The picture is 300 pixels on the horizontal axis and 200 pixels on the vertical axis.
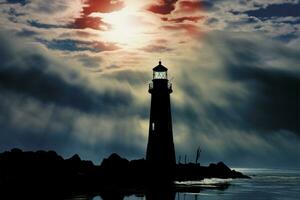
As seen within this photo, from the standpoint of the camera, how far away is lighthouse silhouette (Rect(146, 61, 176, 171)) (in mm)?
53125

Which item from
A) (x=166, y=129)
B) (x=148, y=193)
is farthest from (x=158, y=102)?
(x=148, y=193)

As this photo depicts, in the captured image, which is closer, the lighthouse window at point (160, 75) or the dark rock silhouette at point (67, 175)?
the dark rock silhouette at point (67, 175)

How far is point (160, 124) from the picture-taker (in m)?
53.4

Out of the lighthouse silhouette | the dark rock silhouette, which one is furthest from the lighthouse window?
the dark rock silhouette

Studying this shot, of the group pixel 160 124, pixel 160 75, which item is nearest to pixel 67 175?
pixel 160 124

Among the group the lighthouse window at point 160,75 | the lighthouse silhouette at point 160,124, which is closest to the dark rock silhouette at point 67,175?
the lighthouse silhouette at point 160,124

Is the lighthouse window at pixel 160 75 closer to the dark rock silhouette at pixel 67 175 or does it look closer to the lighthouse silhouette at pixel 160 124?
the lighthouse silhouette at pixel 160 124

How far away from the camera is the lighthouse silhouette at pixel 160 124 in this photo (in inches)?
2092

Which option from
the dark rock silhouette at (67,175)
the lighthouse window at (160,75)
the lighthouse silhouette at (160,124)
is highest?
the lighthouse window at (160,75)

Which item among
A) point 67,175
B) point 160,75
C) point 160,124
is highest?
point 160,75

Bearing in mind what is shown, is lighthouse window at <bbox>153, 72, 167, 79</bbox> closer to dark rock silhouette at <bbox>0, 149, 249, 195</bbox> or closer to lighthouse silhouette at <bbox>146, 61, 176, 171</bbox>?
lighthouse silhouette at <bbox>146, 61, 176, 171</bbox>

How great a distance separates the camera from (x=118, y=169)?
57.9 meters

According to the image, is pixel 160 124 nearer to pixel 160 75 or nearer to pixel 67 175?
pixel 160 75

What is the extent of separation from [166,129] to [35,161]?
563 inches
